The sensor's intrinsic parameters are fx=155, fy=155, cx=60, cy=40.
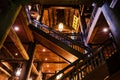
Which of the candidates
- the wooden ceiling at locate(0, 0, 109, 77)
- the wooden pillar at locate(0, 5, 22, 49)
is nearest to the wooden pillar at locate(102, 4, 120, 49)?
the wooden ceiling at locate(0, 0, 109, 77)

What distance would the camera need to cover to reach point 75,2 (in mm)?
6672

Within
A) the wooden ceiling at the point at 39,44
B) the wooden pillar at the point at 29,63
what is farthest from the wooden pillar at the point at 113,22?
the wooden pillar at the point at 29,63

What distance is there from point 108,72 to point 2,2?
4.94m

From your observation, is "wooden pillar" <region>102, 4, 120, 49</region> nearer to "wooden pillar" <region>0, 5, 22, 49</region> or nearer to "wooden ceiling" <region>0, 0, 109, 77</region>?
"wooden ceiling" <region>0, 0, 109, 77</region>

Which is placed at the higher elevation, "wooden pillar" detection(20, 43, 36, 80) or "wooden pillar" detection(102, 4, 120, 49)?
"wooden pillar" detection(102, 4, 120, 49)

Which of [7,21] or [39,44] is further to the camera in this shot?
[39,44]

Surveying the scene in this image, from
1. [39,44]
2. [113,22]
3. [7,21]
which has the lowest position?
[39,44]

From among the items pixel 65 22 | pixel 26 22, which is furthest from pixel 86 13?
pixel 26 22

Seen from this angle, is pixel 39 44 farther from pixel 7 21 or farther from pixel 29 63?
pixel 7 21

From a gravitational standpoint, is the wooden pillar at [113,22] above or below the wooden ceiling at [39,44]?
above

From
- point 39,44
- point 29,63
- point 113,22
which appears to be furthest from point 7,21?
point 39,44

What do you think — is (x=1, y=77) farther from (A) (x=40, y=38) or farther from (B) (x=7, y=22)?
(B) (x=7, y=22)

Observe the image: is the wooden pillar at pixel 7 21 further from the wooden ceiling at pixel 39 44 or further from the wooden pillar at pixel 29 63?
the wooden pillar at pixel 29 63

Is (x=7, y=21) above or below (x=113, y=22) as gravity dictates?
above
